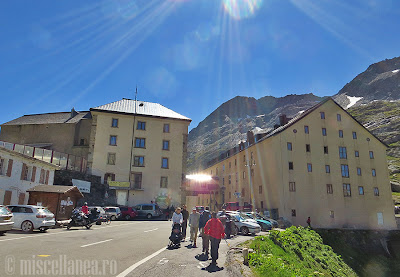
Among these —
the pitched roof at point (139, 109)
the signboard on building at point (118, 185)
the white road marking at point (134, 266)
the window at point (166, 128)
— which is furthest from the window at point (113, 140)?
the white road marking at point (134, 266)

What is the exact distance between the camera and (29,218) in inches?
652

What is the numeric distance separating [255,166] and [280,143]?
6494 millimetres

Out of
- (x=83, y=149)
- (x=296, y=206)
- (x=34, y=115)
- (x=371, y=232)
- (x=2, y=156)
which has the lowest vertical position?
(x=371, y=232)

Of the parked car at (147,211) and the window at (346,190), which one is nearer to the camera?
the parked car at (147,211)

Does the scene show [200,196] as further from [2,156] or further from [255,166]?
[2,156]

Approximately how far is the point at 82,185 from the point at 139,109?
17.0m

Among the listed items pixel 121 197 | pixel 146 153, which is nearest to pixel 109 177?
pixel 121 197

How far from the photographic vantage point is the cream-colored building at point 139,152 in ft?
143

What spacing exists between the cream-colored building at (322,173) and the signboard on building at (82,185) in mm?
20614

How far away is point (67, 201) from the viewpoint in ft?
76.0

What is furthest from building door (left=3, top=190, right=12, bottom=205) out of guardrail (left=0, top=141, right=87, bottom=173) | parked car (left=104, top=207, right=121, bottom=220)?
parked car (left=104, top=207, right=121, bottom=220)

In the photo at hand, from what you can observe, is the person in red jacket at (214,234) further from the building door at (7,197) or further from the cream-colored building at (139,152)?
the cream-colored building at (139,152)

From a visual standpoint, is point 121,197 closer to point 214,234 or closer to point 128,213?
point 128,213

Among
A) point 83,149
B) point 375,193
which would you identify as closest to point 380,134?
point 375,193
